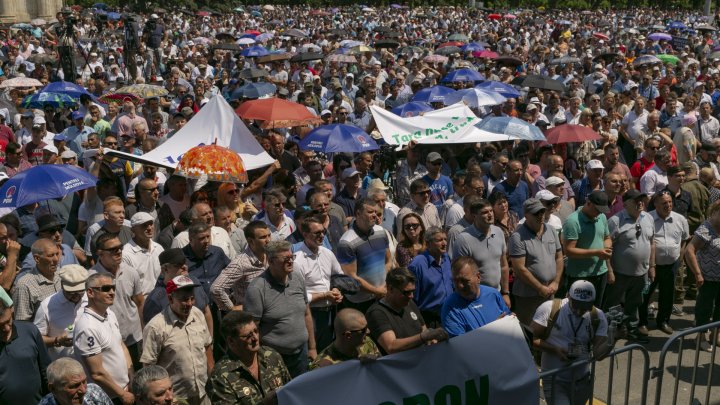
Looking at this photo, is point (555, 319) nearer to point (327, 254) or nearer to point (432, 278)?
point (432, 278)

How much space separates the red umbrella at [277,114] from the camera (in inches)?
477

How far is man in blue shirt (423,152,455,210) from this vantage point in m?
9.55

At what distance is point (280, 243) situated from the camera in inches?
252

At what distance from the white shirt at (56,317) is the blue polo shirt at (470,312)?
2.54 meters

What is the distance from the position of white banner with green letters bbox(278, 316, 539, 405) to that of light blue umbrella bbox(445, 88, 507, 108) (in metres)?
9.63

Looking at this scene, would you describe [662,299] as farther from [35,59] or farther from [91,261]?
[35,59]

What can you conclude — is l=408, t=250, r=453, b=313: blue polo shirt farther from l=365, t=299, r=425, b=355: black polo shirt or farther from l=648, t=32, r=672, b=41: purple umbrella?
l=648, t=32, r=672, b=41: purple umbrella

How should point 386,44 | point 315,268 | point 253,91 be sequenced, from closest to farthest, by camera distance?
1. point 315,268
2. point 253,91
3. point 386,44

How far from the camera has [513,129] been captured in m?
11.4

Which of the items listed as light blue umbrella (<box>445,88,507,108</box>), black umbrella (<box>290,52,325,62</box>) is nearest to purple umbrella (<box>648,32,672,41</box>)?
black umbrella (<box>290,52,325,62</box>)

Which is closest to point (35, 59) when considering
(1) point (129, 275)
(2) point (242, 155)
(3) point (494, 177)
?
(2) point (242, 155)

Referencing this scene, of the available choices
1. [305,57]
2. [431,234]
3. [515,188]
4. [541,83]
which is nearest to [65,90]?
[515,188]

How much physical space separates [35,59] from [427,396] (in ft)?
62.6

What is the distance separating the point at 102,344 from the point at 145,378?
3.08ft
